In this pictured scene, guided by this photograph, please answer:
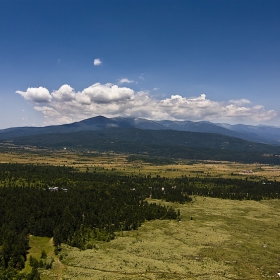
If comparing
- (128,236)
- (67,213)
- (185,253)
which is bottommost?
(128,236)

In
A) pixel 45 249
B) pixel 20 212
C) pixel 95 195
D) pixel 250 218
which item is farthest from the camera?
pixel 95 195

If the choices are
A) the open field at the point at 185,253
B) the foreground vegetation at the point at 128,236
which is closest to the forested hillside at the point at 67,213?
the foreground vegetation at the point at 128,236

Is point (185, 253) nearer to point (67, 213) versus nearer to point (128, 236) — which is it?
point (128, 236)

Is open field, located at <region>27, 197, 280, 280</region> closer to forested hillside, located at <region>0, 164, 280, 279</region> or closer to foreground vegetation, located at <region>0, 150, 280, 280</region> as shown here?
foreground vegetation, located at <region>0, 150, 280, 280</region>

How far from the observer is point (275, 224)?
107562mm

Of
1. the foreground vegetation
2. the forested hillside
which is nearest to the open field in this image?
the foreground vegetation

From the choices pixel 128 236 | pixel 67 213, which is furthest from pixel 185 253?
pixel 67 213

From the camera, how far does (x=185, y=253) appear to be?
7475 cm

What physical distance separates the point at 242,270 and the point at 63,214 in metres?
58.5

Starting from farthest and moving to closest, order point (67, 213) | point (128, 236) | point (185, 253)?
1. point (67, 213)
2. point (128, 236)
3. point (185, 253)

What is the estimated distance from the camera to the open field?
62000 mm

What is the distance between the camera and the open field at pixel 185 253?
62.0m

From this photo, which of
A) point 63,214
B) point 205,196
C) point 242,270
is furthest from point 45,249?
point 205,196

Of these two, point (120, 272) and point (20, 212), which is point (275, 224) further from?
point (20, 212)
